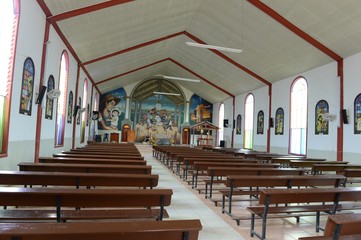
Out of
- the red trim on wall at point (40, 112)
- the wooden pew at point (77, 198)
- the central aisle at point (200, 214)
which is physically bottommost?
the central aisle at point (200, 214)

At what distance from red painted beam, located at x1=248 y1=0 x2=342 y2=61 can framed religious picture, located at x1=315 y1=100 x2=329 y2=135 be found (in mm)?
1773

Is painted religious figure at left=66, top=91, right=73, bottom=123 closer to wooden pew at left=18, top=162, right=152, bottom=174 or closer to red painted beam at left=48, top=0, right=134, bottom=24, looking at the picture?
red painted beam at left=48, top=0, right=134, bottom=24

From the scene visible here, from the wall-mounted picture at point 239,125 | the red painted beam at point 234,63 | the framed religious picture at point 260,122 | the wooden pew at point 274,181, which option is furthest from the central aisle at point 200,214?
the wall-mounted picture at point 239,125

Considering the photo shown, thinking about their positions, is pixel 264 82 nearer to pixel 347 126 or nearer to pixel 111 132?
pixel 347 126

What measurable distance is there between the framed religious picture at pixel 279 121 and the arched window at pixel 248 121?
10.1 ft

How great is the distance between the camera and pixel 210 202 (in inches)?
189

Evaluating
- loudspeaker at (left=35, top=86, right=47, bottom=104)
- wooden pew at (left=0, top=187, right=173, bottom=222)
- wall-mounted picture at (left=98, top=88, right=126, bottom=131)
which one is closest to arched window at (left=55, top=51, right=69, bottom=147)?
loudspeaker at (left=35, top=86, right=47, bottom=104)

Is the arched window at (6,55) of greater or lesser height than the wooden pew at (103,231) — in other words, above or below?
above

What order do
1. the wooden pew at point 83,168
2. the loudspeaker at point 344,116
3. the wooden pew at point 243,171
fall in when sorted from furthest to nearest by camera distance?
the loudspeaker at point 344,116
the wooden pew at point 243,171
the wooden pew at point 83,168

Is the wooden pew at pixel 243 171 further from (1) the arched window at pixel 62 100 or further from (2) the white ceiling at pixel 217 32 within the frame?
(1) the arched window at pixel 62 100

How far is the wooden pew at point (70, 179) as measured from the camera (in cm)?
328

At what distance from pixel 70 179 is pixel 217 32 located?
374 inches

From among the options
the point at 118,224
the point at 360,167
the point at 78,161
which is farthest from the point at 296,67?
the point at 118,224

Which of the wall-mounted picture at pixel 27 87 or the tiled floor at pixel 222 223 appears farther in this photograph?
the wall-mounted picture at pixel 27 87
